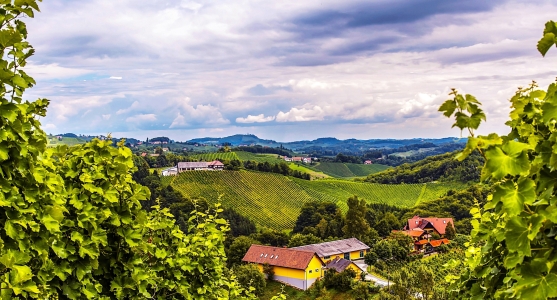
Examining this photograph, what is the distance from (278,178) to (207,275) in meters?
101

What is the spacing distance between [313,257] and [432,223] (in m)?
26.3

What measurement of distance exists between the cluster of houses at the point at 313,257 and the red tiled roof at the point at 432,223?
1.14ft

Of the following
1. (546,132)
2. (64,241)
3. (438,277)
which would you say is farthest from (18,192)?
(438,277)

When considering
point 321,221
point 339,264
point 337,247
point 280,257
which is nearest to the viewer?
point 280,257

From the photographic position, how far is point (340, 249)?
203 feet

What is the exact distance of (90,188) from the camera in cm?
579

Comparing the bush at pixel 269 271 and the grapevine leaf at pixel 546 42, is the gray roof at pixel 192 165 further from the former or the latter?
the grapevine leaf at pixel 546 42

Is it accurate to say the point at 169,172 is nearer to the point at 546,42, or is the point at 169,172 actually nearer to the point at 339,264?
the point at 339,264

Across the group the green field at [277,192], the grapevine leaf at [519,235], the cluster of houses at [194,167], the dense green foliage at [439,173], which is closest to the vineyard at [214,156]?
the cluster of houses at [194,167]

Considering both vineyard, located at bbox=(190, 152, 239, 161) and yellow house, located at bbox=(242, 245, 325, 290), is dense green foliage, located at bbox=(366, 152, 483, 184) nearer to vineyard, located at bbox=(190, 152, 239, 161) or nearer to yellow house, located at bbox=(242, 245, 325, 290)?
vineyard, located at bbox=(190, 152, 239, 161)

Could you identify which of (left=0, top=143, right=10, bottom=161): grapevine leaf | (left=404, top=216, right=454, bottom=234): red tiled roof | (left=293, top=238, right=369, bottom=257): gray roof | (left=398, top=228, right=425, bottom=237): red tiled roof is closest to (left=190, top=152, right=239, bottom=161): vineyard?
(left=404, top=216, right=454, bottom=234): red tiled roof

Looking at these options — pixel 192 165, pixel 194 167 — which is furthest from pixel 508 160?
pixel 192 165

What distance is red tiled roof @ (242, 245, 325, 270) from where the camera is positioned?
172 ft

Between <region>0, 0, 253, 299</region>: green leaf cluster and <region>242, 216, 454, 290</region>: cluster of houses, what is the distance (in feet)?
138
